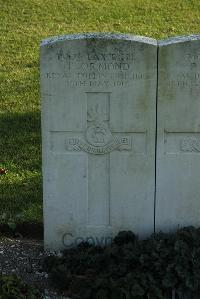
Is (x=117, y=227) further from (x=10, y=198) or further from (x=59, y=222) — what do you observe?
(x=10, y=198)

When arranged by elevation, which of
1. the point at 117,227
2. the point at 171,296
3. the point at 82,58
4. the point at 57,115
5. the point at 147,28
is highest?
the point at 147,28

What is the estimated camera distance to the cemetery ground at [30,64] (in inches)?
247

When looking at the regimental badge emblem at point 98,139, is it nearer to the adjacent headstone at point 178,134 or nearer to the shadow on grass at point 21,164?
the adjacent headstone at point 178,134

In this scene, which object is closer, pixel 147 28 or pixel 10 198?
pixel 10 198

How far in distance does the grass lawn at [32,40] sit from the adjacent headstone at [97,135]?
2.88ft

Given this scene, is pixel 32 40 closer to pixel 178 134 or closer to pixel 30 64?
pixel 30 64

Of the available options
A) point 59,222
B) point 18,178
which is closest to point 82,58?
point 59,222

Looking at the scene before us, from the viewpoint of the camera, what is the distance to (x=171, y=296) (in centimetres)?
485

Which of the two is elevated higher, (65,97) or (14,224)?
(65,97)

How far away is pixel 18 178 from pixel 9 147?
96 centimetres

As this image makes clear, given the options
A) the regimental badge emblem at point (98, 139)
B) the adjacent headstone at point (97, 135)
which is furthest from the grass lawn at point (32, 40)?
the regimental badge emblem at point (98, 139)

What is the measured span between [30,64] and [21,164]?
4425mm

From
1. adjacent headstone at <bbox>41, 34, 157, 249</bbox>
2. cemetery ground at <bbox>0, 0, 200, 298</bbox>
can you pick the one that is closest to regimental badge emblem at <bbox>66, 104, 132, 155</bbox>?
adjacent headstone at <bbox>41, 34, 157, 249</bbox>

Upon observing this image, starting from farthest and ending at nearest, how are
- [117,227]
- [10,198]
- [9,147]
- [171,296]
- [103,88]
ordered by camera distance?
1. [9,147]
2. [10,198]
3. [117,227]
4. [103,88]
5. [171,296]
